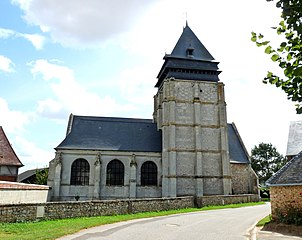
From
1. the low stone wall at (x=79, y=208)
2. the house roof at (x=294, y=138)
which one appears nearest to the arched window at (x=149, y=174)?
the low stone wall at (x=79, y=208)

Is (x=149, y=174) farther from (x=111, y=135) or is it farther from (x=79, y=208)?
(x=79, y=208)

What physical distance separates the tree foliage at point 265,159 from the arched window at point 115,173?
38117 mm

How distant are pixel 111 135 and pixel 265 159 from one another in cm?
3994

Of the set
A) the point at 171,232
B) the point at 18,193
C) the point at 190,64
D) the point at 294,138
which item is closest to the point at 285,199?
the point at 171,232

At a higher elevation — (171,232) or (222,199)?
(222,199)

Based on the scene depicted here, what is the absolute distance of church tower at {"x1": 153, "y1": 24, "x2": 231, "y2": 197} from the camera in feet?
97.2

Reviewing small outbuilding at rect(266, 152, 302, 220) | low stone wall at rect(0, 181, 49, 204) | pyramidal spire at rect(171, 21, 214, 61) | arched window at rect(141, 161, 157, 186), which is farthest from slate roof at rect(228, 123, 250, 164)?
low stone wall at rect(0, 181, 49, 204)

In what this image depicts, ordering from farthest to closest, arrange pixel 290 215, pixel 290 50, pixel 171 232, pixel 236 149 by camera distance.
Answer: pixel 236 149
pixel 290 215
pixel 171 232
pixel 290 50

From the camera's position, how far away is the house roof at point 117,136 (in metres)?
30.4

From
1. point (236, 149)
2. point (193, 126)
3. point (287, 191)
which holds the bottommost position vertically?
point (287, 191)

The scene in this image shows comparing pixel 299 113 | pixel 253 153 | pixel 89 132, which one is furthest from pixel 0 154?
pixel 253 153

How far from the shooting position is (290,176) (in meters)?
13.1

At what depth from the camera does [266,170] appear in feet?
192

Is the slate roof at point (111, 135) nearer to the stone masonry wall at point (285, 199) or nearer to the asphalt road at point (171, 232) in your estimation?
the asphalt road at point (171, 232)
